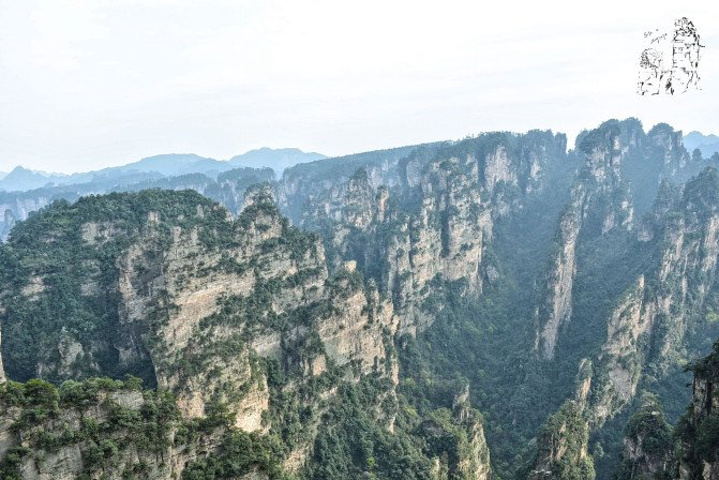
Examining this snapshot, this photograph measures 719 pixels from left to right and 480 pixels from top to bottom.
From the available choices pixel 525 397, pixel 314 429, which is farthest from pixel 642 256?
pixel 314 429

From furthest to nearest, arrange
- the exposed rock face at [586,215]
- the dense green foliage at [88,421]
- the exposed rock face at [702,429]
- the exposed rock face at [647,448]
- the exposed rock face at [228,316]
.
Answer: the exposed rock face at [586,215], the exposed rock face at [228,316], the exposed rock face at [647,448], the exposed rock face at [702,429], the dense green foliage at [88,421]

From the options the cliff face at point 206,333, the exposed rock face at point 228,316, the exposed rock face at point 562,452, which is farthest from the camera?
the exposed rock face at point 228,316

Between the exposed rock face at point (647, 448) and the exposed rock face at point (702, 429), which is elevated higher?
the exposed rock face at point (702, 429)

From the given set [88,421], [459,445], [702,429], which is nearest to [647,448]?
[702,429]

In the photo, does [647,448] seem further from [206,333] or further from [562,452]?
[206,333]

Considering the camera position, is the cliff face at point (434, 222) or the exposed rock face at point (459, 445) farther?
the cliff face at point (434, 222)

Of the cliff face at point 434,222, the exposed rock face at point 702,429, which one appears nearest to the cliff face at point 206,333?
the cliff face at point 434,222

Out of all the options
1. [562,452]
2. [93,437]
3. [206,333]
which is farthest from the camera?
[206,333]

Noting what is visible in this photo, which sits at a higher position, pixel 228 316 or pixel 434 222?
pixel 434 222

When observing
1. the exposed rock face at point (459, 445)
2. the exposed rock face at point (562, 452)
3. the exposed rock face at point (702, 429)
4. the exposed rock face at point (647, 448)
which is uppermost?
the exposed rock face at point (702, 429)

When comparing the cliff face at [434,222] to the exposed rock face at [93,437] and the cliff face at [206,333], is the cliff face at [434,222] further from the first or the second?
the exposed rock face at [93,437]

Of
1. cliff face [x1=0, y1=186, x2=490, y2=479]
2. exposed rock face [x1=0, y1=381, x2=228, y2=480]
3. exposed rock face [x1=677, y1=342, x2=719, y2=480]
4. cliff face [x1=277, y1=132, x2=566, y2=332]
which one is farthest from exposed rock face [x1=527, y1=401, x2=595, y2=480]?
cliff face [x1=277, y1=132, x2=566, y2=332]
